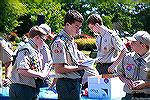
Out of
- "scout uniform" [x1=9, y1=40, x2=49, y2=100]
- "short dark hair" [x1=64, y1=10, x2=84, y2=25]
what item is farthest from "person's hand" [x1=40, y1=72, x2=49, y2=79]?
"short dark hair" [x1=64, y1=10, x2=84, y2=25]

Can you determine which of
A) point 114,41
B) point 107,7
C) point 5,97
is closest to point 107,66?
point 114,41

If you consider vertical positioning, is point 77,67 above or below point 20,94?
above

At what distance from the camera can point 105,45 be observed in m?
5.99

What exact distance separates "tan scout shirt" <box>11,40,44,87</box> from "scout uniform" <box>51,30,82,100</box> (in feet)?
0.86

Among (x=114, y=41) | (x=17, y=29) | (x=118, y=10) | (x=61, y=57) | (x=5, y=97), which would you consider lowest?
(x=5, y=97)

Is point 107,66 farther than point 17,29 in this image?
No

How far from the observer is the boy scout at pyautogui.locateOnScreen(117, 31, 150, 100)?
4.07 m

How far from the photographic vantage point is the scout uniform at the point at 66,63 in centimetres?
420

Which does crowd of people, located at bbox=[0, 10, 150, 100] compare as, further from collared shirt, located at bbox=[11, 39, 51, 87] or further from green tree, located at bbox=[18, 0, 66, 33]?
green tree, located at bbox=[18, 0, 66, 33]

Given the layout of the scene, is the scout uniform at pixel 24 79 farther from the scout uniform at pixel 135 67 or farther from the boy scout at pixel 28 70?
the scout uniform at pixel 135 67

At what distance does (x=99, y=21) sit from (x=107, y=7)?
47.8 metres

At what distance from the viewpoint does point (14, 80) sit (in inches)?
173

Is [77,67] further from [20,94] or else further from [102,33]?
[102,33]

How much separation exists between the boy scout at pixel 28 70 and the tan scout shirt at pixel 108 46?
64.9 inches
